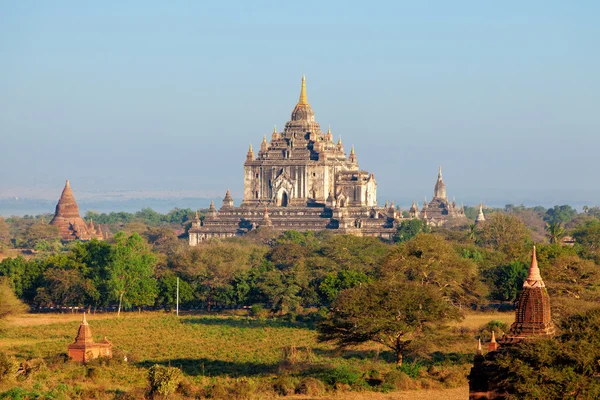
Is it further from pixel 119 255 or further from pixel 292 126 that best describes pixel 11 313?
pixel 292 126

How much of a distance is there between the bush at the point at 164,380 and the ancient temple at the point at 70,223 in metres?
93.5

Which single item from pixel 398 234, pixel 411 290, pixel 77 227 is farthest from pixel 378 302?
pixel 77 227

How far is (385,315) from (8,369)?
13.6 metres

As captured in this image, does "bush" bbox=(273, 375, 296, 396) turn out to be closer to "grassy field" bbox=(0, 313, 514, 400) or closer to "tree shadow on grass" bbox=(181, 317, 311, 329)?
"grassy field" bbox=(0, 313, 514, 400)

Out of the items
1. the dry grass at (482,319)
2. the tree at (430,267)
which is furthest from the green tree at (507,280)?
the tree at (430,267)

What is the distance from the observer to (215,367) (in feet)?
169

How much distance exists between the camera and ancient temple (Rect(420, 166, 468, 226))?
15827cm

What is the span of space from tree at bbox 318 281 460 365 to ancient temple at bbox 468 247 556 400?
11.5 meters

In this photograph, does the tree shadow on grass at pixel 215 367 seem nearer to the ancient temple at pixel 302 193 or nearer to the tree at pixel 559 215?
the ancient temple at pixel 302 193

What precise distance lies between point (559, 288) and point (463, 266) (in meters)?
6.07

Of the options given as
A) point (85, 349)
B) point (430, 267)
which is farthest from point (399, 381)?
point (430, 267)

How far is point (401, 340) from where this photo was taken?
56312 mm

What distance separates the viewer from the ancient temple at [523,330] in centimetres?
3856

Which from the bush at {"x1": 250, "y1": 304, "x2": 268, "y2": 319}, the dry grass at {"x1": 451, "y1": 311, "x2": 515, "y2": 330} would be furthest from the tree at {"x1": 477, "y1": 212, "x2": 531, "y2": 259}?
the dry grass at {"x1": 451, "y1": 311, "x2": 515, "y2": 330}
